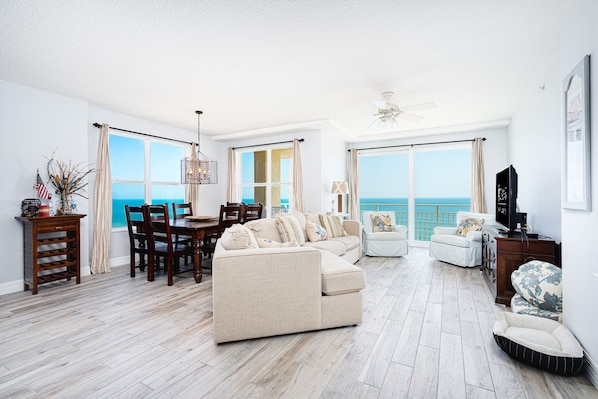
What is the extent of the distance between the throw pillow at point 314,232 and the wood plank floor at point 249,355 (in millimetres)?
1398

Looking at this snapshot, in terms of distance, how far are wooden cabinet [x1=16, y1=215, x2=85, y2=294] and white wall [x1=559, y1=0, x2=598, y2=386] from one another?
17.0 feet

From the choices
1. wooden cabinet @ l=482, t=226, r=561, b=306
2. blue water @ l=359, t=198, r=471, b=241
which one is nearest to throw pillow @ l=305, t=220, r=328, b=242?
wooden cabinet @ l=482, t=226, r=561, b=306

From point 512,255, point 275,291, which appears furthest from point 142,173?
point 512,255

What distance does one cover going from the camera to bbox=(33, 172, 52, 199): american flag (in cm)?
360

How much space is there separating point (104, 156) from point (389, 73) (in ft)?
14.5

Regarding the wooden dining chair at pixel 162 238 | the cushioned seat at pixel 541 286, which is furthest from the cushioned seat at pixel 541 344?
the wooden dining chair at pixel 162 238

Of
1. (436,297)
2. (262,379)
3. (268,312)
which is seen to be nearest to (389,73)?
(436,297)

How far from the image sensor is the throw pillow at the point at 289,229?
3928mm

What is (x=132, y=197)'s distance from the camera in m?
5.15

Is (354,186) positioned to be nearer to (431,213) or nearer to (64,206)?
(431,213)

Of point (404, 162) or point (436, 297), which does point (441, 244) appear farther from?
point (404, 162)

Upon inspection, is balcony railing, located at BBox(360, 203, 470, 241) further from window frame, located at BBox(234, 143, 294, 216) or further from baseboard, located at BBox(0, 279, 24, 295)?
baseboard, located at BBox(0, 279, 24, 295)

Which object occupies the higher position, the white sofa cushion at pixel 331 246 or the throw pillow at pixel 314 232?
the throw pillow at pixel 314 232

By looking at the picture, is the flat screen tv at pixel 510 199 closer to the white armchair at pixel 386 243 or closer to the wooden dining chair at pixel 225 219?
the white armchair at pixel 386 243
